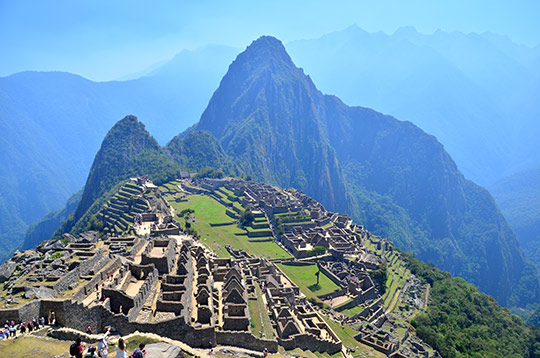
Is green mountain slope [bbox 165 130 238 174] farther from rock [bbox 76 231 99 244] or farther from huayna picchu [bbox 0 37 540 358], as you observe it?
rock [bbox 76 231 99 244]

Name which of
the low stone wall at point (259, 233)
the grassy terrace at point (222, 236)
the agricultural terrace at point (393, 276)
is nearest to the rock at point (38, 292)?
the grassy terrace at point (222, 236)

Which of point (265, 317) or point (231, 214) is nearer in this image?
point (265, 317)

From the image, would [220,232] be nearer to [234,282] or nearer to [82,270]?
[234,282]

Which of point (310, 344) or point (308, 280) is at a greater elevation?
point (308, 280)

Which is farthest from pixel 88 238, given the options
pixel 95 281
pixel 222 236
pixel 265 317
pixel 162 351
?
pixel 162 351

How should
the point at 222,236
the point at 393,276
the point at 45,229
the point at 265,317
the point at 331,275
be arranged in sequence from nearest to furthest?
the point at 265,317 → the point at 331,275 → the point at 222,236 → the point at 393,276 → the point at 45,229

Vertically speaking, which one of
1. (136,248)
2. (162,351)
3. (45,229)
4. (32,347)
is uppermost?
(136,248)

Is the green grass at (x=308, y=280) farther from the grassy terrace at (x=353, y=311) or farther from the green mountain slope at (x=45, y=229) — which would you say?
the green mountain slope at (x=45, y=229)

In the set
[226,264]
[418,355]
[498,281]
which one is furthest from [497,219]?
[226,264]
